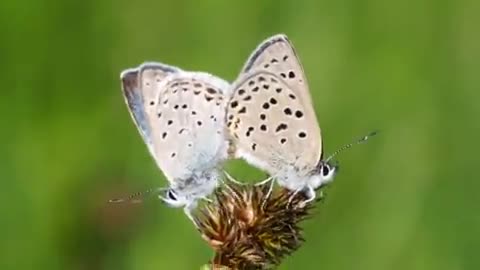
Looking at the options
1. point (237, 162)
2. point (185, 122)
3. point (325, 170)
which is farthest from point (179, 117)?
point (237, 162)

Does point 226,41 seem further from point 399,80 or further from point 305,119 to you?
point 305,119

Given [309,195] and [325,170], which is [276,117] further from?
[309,195]

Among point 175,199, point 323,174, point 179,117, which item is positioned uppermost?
point 179,117

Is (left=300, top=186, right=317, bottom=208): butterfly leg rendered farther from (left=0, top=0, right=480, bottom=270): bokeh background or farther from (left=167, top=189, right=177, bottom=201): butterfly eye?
(left=0, top=0, right=480, bottom=270): bokeh background

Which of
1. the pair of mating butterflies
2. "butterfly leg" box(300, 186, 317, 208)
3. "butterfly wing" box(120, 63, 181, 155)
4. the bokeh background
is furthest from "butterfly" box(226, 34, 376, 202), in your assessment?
the bokeh background

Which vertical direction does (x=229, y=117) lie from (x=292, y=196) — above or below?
above

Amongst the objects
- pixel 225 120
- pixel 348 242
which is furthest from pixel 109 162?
pixel 225 120
